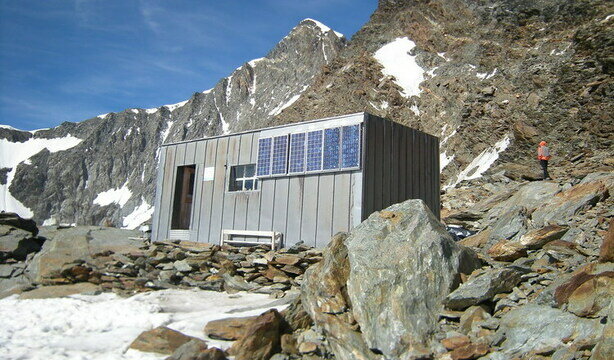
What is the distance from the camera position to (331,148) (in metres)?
12.5

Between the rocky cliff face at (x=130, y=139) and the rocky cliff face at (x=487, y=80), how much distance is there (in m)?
52.9

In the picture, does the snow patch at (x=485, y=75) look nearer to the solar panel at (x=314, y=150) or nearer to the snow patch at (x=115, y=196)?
the solar panel at (x=314, y=150)

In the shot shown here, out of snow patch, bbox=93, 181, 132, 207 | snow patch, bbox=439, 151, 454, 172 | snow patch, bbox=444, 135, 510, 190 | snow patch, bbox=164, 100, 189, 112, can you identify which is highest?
snow patch, bbox=164, 100, 189, 112

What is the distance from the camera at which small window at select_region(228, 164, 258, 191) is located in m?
14.3

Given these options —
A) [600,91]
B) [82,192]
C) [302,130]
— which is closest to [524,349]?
[302,130]

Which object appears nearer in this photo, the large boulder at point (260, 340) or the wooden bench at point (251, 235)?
the large boulder at point (260, 340)

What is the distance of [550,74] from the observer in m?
39.5

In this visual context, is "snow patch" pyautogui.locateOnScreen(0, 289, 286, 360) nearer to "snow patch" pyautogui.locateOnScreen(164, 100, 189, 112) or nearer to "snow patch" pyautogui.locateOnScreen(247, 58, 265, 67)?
"snow patch" pyautogui.locateOnScreen(247, 58, 265, 67)

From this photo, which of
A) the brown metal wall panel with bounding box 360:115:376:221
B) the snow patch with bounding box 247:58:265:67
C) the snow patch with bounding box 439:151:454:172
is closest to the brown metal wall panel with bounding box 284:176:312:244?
the brown metal wall panel with bounding box 360:115:376:221

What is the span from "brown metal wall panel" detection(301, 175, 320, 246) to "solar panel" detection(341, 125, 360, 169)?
39.2 inches

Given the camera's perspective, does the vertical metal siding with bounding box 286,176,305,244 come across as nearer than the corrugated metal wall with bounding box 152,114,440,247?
No

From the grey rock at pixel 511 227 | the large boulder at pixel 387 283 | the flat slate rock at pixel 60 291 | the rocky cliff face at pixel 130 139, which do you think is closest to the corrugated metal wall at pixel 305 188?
the grey rock at pixel 511 227

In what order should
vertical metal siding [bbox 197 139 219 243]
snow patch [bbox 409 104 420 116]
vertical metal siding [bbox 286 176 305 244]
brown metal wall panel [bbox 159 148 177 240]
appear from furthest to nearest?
snow patch [bbox 409 104 420 116]
brown metal wall panel [bbox 159 148 177 240]
vertical metal siding [bbox 197 139 219 243]
vertical metal siding [bbox 286 176 305 244]

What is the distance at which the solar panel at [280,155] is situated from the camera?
43.6 ft
